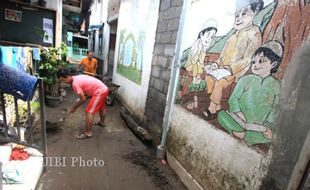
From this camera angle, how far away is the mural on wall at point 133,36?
5.85m

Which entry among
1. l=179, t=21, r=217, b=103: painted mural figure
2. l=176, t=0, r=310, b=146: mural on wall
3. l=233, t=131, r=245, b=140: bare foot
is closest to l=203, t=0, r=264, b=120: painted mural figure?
l=176, t=0, r=310, b=146: mural on wall

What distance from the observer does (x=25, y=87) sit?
6.54ft

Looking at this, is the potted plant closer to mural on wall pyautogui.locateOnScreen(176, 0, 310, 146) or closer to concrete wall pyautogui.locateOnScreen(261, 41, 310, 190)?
mural on wall pyautogui.locateOnScreen(176, 0, 310, 146)

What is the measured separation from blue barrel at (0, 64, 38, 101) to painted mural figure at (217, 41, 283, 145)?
2.23 meters

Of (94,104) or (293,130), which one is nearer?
(293,130)

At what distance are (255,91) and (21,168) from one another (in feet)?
9.01

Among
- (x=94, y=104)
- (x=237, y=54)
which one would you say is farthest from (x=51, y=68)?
(x=237, y=54)

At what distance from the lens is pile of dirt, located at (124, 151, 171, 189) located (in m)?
3.50

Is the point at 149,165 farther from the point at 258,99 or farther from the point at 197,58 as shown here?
the point at 258,99

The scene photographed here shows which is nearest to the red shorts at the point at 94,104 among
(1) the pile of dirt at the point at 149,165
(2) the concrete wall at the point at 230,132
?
(1) the pile of dirt at the point at 149,165

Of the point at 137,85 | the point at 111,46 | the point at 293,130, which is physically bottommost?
the point at 137,85

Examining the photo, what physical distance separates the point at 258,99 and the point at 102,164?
280 centimetres

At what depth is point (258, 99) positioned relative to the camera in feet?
7.46

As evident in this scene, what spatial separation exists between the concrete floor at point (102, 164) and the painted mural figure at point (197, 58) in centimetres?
150
